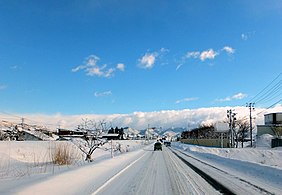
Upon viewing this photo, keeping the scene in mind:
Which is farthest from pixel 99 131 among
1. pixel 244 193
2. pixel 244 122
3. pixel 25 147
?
pixel 244 122

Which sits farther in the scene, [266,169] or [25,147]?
[25,147]

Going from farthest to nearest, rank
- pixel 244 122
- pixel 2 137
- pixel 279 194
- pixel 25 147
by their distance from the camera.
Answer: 1. pixel 244 122
2. pixel 2 137
3. pixel 25 147
4. pixel 279 194

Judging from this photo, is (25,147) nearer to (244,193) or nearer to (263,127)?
(244,193)

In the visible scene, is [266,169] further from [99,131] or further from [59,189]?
[99,131]

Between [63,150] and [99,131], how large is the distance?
409 inches

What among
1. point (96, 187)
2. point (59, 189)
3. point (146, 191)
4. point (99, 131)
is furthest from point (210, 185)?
point (99, 131)

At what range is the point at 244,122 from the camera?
12838 cm

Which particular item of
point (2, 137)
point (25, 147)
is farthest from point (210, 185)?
point (2, 137)

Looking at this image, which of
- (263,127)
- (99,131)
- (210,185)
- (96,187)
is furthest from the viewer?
(263,127)

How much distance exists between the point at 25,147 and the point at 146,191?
36563 mm

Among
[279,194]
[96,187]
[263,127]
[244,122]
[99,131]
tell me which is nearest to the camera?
[279,194]

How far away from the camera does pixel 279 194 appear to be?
11148 mm

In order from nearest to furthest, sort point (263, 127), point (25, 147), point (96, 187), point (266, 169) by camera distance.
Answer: point (96, 187) → point (266, 169) → point (25, 147) → point (263, 127)

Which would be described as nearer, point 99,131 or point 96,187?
point 96,187
